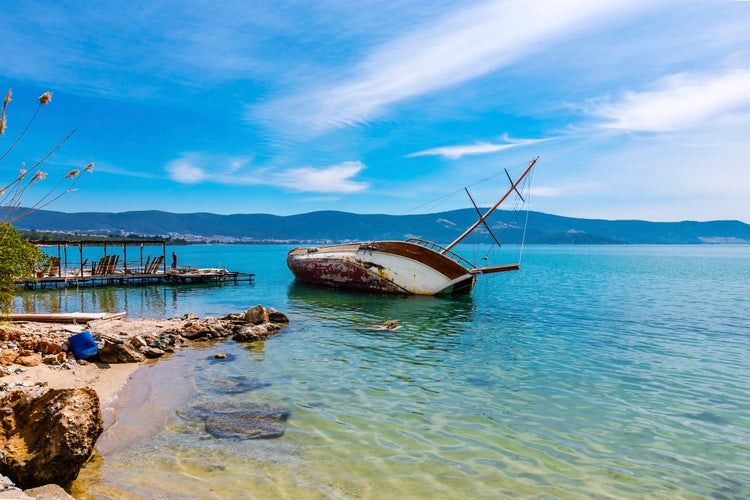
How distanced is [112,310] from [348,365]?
67.3ft

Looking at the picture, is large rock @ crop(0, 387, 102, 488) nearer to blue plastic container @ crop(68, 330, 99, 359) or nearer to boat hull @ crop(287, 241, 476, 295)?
blue plastic container @ crop(68, 330, 99, 359)

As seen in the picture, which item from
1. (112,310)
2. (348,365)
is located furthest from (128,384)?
(112,310)

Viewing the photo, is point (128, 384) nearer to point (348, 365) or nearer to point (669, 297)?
point (348, 365)

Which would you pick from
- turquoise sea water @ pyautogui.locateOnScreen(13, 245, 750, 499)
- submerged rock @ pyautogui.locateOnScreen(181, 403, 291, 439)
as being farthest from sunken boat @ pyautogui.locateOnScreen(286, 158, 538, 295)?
submerged rock @ pyautogui.locateOnScreen(181, 403, 291, 439)

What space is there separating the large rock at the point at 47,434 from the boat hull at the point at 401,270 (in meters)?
26.2

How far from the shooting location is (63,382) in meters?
10.8

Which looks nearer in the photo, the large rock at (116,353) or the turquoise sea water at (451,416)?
the turquoise sea water at (451,416)

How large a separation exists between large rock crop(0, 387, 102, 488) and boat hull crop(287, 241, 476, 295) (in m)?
26.2

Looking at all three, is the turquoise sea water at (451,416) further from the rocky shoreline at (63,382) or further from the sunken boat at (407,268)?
the sunken boat at (407,268)

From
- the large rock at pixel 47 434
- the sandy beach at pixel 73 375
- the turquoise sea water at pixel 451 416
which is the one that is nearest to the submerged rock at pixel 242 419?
the turquoise sea water at pixel 451 416

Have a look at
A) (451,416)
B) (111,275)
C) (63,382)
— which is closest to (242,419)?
(451,416)

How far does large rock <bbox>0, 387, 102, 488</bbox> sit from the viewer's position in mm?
5965

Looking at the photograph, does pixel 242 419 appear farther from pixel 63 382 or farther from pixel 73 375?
pixel 73 375

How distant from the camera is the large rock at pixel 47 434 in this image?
596 cm
